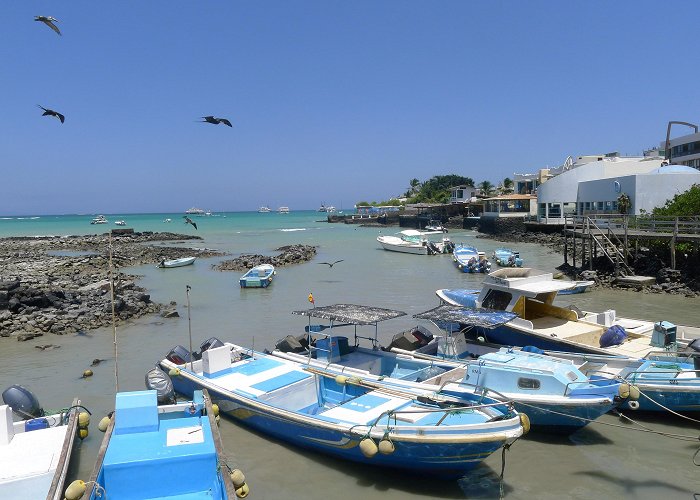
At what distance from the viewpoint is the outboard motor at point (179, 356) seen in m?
14.3

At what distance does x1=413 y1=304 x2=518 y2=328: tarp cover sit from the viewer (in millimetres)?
12828

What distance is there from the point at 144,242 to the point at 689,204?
6595cm

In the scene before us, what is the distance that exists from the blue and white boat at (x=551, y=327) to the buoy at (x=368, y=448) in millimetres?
5686

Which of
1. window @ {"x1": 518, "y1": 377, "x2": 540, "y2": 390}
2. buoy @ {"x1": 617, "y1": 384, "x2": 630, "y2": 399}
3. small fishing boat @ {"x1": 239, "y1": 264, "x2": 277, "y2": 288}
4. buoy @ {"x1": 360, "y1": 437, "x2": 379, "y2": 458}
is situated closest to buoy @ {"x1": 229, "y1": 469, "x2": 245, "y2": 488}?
buoy @ {"x1": 360, "y1": 437, "x2": 379, "y2": 458}

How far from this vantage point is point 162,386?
40.0 ft

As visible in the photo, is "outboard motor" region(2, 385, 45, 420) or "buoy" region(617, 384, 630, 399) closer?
"buoy" region(617, 384, 630, 399)

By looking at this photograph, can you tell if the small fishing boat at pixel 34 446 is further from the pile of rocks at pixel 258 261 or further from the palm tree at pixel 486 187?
the palm tree at pixel 486 187

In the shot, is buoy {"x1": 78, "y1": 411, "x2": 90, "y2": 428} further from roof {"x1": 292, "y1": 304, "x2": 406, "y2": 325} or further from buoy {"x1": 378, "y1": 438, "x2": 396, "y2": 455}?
buoy {"x1": 378, "y1": 438, "x2": 396, "y2": 455}

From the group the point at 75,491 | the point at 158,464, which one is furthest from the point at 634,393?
the point at 75,491

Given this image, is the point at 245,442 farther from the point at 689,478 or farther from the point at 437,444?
the point at 689,478

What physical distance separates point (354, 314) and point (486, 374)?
11.5ft

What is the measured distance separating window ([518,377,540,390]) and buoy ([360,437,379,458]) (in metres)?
3.92

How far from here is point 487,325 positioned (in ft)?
41.6

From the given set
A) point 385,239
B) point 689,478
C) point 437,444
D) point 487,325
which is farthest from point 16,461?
point 385,239
